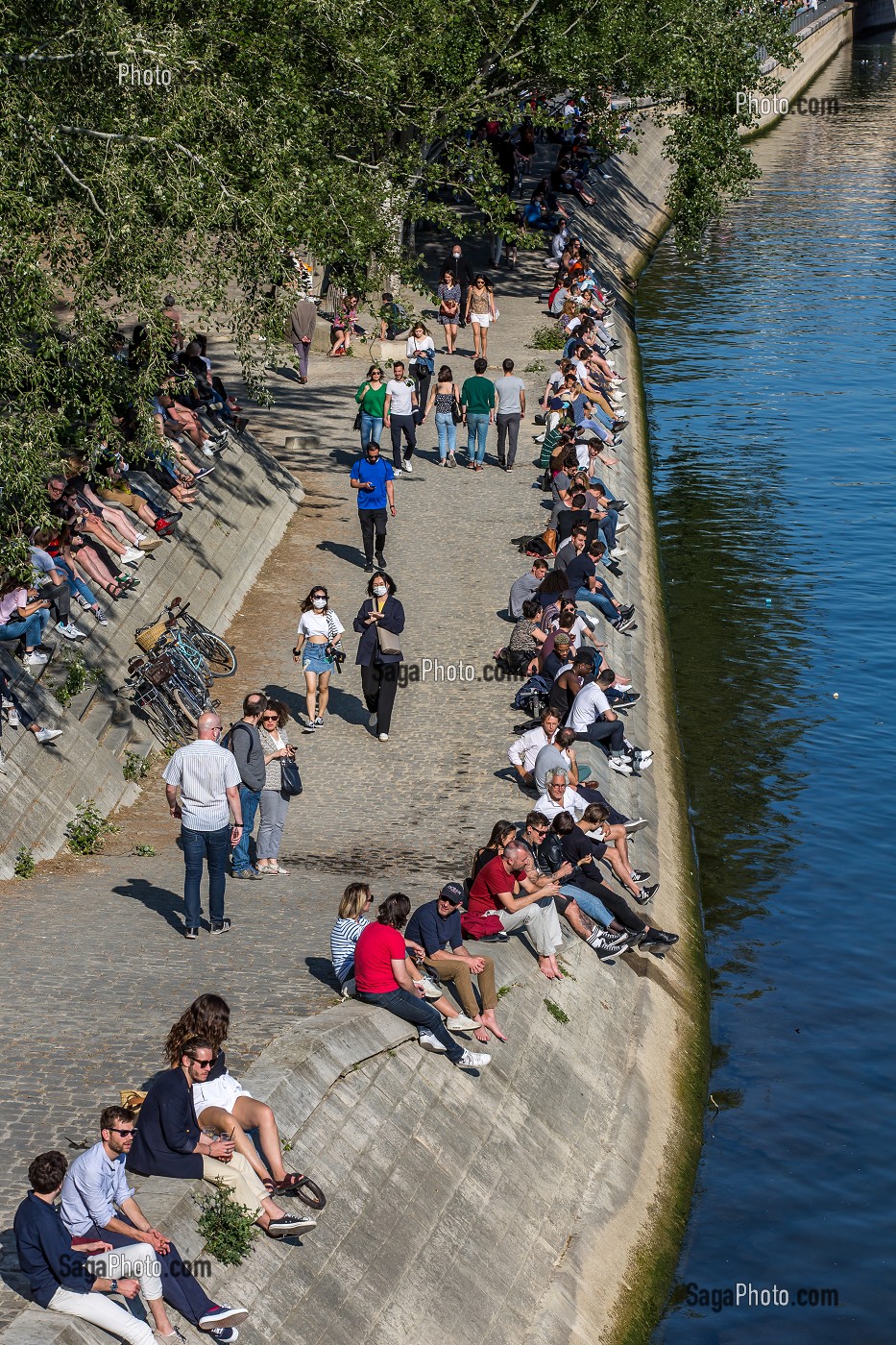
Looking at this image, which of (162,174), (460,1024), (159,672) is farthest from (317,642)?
(460,1024)

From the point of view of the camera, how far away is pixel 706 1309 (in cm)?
1365

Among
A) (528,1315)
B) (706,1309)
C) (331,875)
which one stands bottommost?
(706,1309)

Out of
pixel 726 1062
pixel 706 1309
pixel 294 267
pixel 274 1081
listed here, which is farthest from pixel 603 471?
pixel 274 1081

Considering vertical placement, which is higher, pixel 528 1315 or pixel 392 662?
pixel 392 662

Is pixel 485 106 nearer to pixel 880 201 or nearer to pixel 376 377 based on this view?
pixel 376 377

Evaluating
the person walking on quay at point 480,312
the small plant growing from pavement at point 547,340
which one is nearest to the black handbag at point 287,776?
the person walking on quay at point 480,312

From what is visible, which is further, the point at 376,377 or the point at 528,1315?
the point at 376,377

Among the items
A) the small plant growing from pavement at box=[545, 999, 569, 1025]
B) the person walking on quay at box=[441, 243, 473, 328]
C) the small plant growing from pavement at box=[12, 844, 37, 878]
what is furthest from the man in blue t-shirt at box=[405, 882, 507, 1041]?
the person walking on quay at box=[441, 243, 473, 328]

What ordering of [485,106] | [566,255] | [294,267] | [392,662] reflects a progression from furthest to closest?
1. [566,255]
2. [485,106]
3. [294,267]
4. [392,662]

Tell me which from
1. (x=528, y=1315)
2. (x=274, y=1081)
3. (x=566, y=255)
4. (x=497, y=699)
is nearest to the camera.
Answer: (x=274, y=1081)

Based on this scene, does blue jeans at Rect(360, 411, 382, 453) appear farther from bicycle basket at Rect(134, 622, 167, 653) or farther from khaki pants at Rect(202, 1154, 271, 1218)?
khaki pants at Rect(202, 1154, 271, 1218)

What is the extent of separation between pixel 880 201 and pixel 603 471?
118ft

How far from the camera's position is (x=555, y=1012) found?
1469 cm

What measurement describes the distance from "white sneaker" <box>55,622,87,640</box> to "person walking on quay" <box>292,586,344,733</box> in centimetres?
231
